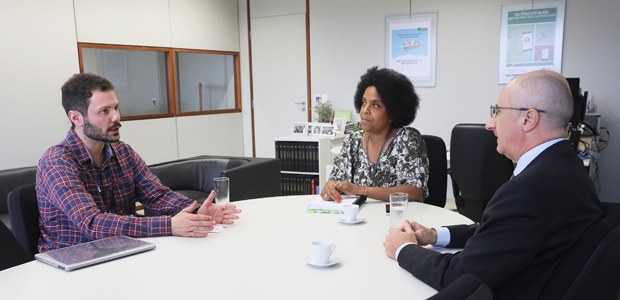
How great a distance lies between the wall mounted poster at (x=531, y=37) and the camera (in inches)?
191

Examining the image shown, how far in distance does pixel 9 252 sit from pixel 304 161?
141 inches

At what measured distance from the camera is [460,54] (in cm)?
529

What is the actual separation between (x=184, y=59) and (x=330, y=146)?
2307 mm

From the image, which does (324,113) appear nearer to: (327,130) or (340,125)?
(340,125)

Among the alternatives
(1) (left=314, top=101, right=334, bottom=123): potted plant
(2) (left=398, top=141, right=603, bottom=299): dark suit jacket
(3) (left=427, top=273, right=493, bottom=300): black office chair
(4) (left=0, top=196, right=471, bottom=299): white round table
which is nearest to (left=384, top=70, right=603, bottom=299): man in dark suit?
(2) (left=398, top=141, right=603, bottom=299): dark suit jacket

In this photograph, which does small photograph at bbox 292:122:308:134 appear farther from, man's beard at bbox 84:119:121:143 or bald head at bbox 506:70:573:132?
bald head at bbox 506:70:573:132

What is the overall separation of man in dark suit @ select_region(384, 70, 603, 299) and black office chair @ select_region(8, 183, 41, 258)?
1.57 meters

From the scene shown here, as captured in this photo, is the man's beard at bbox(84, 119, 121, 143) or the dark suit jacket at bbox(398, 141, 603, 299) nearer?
the dark suit jacket at bbox(398, 141, 603, 299)

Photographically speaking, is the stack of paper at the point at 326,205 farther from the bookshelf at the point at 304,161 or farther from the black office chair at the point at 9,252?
the bookshelf at the point at 304,161

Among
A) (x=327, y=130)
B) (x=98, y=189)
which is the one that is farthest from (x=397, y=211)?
(x=327, y=130)

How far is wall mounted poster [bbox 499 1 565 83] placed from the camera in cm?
485

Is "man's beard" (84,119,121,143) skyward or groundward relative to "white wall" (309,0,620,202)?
groundward

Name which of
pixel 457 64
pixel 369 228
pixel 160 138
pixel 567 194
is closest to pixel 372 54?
pixel 457 64

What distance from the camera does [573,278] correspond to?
116cm
